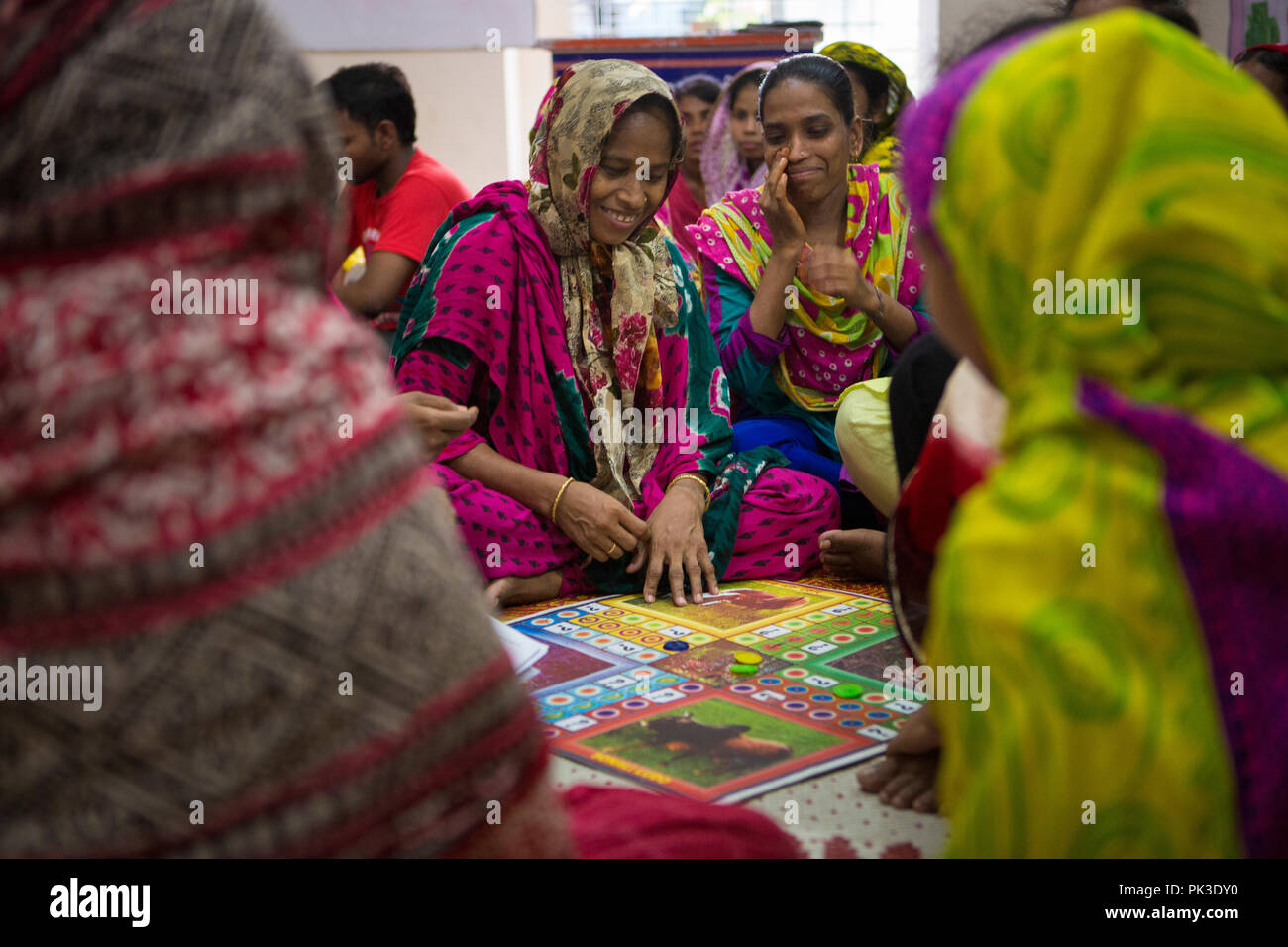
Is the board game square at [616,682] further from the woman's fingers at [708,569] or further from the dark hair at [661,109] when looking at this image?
the dark hair at [661,109]

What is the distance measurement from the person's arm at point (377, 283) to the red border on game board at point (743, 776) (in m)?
2.62

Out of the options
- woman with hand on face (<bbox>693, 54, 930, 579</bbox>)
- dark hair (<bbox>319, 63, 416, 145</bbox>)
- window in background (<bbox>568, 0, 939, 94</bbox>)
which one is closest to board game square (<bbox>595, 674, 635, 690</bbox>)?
woman with hand on face (<bbox>693, 54, 930, 579</bbox>)

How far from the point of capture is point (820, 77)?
126 inches

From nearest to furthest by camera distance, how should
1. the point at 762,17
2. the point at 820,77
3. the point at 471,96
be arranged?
the point at 820,77, the point at 471,96, the point at 762,17

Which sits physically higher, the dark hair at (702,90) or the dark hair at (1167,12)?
the dark hair at (702,90)

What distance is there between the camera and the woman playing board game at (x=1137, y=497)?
882 millimetres

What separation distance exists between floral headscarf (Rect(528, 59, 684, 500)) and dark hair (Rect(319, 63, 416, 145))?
1627mm

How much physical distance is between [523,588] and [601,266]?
2.78ft

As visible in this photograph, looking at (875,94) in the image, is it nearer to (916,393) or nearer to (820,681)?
(916,393)

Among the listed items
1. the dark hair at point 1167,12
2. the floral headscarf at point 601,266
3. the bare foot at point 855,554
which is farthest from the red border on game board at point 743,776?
the dark hair at point 1167,12

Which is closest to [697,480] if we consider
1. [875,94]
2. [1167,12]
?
[1167,12]

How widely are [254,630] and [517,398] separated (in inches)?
81.3

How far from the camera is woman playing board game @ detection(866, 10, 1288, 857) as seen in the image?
882 mm
